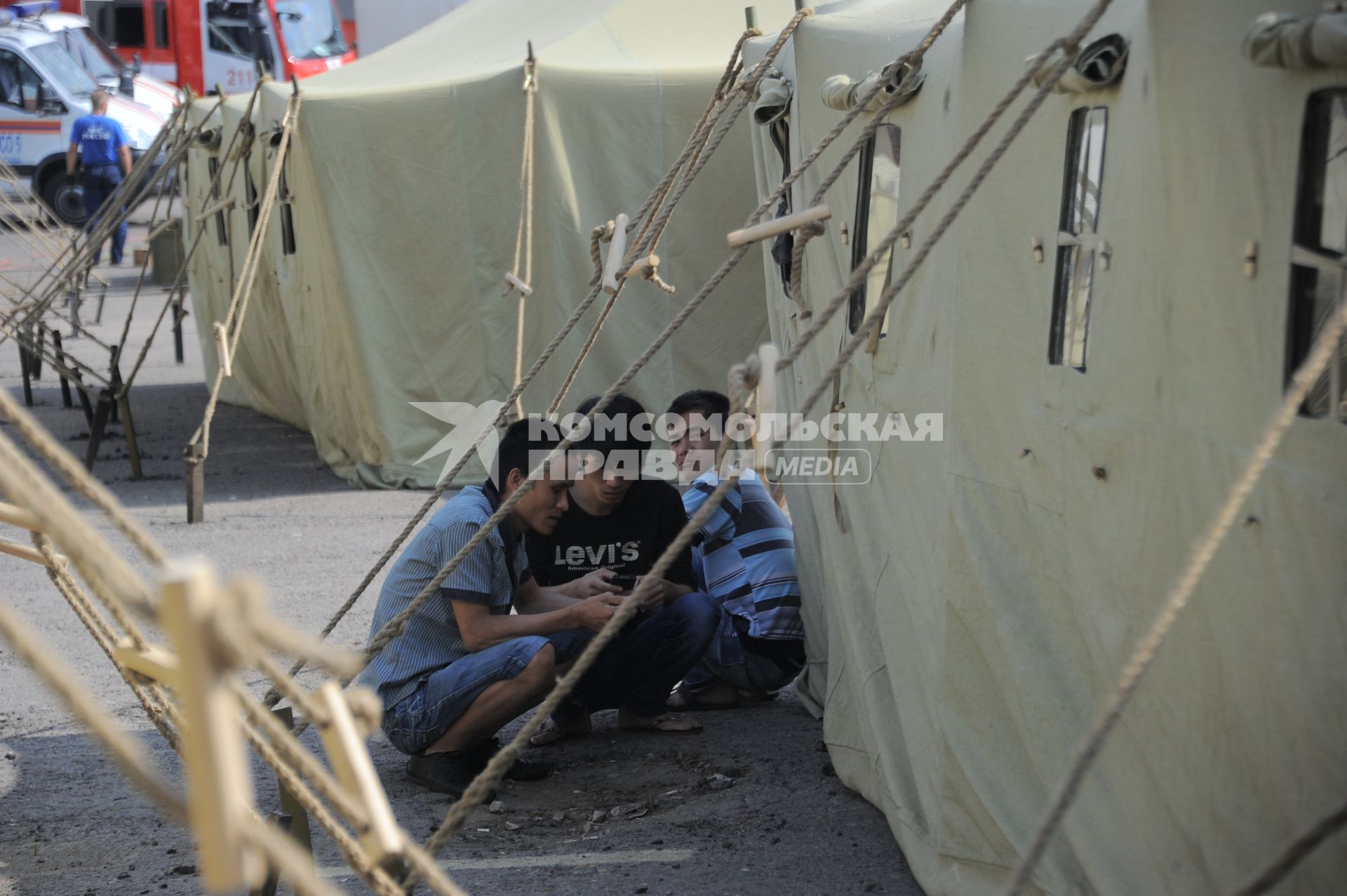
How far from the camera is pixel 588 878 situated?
3152 mm

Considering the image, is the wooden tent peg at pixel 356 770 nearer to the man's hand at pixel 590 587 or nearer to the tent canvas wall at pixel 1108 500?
the tent canvas wall at pixel 1108 500

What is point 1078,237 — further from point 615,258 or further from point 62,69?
point 62,69

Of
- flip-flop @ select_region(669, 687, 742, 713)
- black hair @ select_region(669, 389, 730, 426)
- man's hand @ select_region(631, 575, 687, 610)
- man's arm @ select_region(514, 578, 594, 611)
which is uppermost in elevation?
black hair @ select_region(669, 389, 730, 426)

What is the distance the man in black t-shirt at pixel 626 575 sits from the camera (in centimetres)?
390

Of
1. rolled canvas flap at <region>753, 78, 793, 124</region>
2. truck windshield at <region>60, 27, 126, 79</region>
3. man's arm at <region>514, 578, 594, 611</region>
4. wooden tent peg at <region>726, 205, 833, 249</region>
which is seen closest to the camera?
wooden tent peg at <region>726, 205, 833, 249</region>

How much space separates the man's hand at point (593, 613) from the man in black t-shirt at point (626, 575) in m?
0.20

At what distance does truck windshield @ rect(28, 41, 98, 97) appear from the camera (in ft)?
56.0

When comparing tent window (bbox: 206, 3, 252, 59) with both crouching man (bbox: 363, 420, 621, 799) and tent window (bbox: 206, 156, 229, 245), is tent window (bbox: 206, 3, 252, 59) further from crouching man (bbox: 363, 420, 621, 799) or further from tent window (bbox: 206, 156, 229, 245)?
crouching man (bbox: 363, 420, 621, 799)

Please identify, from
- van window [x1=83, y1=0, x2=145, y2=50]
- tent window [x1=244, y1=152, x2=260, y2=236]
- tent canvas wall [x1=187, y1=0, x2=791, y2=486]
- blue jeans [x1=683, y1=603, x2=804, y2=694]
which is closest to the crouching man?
blue jeans [x1=683, y1=603, x2=804, y2=694]

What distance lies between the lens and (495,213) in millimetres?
7191

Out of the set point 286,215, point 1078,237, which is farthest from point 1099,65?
point 286,215

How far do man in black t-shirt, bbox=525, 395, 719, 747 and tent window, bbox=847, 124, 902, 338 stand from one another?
0.75 m

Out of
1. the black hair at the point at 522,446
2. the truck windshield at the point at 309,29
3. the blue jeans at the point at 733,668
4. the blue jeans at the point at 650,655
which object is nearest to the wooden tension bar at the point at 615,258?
the black hair at the point at 522,446

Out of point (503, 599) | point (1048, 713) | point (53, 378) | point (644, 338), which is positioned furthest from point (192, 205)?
point (1048, 713)
